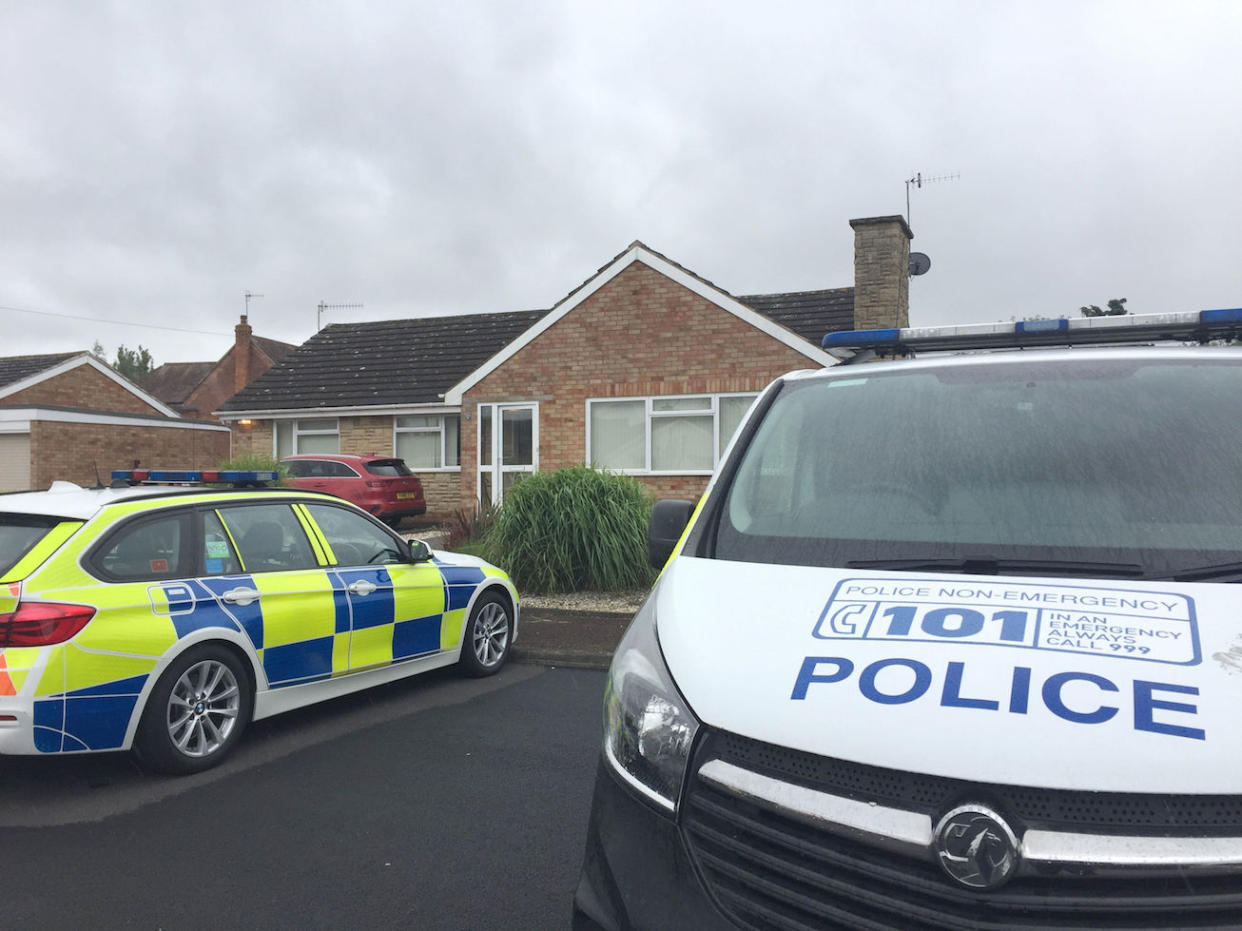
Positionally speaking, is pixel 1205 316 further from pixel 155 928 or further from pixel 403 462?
pixel 403 462

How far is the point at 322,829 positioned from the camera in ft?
13.3

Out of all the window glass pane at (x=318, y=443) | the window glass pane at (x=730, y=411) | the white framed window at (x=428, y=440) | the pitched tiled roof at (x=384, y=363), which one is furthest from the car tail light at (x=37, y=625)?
the window glass pane at (x=318, y=443)

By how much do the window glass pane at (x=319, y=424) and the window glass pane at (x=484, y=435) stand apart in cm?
586

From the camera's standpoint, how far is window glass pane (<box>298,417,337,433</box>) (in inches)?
859

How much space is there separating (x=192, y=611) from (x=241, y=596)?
31 centimetres

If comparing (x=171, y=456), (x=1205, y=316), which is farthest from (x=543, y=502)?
(x=171, y=456)

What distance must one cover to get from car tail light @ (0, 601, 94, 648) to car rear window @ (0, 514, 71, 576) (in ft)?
0.85

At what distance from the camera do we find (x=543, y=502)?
1073 centimetres

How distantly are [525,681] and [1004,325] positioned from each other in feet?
14.7

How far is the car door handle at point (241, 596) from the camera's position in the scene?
4.98 m

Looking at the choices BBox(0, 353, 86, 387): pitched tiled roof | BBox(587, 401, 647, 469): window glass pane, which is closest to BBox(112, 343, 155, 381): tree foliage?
BBox(0, 353, 86, 387): pitched tiled roof

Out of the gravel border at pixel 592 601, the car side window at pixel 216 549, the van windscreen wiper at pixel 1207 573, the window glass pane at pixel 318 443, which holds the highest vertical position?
the window glass pane at pixel 318 443

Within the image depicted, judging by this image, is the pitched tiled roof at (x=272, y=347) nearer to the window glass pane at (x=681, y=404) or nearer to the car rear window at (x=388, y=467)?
the car rear window at (x=388, y=467)

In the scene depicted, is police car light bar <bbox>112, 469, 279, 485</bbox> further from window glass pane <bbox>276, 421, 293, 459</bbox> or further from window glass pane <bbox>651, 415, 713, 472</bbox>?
window glass pane <bbox>276, 421, 293, 459</bbox>
